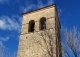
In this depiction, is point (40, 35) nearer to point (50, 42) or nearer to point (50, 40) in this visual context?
point (50, 40)

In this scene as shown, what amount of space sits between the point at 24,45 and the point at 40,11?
3.72 meters

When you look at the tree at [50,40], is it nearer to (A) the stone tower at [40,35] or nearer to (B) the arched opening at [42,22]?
(A) the stone tower at [40,35]

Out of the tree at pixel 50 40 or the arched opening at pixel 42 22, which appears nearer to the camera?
the tree at pixel 50 40

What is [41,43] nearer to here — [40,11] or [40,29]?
[40,29]

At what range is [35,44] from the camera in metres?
11.7

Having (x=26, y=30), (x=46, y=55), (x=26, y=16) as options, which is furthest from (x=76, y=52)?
(x=26, y=16)

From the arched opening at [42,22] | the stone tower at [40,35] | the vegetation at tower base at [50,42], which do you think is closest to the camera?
the vegetation at tower base at [50,42]

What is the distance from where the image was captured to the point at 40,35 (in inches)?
471

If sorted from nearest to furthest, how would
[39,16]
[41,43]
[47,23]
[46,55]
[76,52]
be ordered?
[76,52] → [46,55] → [41,43] → [47,23] → [39,16]

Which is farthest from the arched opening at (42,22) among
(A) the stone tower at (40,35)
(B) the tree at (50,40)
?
(B) the tree at (50,40)

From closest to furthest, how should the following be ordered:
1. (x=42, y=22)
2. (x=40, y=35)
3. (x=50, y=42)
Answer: (x=50, y=42), (x=40, y=35), (x=42, y=22)

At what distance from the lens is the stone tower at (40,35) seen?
11.0m

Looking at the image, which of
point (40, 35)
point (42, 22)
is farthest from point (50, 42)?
point (42, 22)

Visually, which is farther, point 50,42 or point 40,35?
point 40,35
